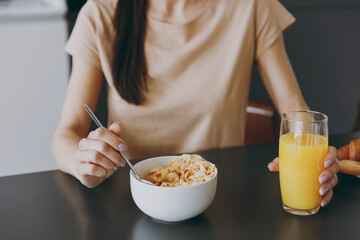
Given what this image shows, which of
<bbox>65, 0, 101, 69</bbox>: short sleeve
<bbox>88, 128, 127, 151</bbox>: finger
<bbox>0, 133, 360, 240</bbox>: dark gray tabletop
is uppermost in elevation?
<bbox>65, 0, 101, 69</bbox>: short sleeve

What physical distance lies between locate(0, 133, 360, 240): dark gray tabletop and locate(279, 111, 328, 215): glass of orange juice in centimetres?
3

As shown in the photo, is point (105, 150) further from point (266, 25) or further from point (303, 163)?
point (266, 25)

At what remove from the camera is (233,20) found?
138 centimetres

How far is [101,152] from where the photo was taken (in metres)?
0.86

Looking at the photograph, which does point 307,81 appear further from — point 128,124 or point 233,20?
point 128,124

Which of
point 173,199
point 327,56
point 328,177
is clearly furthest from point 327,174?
point 327,56

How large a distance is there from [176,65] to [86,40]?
0.28 meters

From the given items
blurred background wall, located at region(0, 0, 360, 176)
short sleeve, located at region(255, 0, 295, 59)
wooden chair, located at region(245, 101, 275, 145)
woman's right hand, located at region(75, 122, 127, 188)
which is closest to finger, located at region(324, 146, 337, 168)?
woman's right hand, located at region(75, 122, 127, 188)

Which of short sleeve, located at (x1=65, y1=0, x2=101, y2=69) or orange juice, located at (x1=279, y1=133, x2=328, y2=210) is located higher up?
short sleeve, located at (x1=65, y1=0, x2=101, y2=69)

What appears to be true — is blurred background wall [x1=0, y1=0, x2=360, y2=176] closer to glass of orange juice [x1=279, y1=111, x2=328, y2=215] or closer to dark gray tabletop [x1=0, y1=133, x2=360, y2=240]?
dark gray tabletop [x1=0, y1=133, x2=360, y2=240]

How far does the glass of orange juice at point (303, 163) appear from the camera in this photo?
2.62 feet

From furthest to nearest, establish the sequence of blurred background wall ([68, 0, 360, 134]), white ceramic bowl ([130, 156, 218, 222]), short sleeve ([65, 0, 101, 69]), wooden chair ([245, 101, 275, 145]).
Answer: blurred background wall ([68, 0, 360, 134]) < wooden chair ([245, 101, 275, 145]) < short sleeve ([65, 0, 101, 69]) < white ceramic bowl ([130, 156, 218, 222])

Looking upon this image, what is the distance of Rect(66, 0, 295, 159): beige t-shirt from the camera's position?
1337mm

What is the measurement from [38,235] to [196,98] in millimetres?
712
